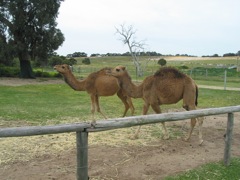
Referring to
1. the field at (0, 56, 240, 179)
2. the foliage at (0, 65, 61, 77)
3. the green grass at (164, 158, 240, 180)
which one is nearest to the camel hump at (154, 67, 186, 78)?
the field at (0, 56, 240, 179)

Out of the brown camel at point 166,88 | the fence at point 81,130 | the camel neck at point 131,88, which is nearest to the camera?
the fence at point 81,130

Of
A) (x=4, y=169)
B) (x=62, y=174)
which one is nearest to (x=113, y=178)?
(x=62, y=174)

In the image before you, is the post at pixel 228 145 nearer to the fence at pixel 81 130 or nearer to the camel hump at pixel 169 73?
the fence at pixel 81 130

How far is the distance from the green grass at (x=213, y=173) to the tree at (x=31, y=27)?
2698 cm

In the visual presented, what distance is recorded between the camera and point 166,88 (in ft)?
25.6

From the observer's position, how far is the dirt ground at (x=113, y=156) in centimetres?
552

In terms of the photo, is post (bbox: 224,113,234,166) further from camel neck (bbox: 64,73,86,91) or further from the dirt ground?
camel neck (bbox: 64,73,86,91)

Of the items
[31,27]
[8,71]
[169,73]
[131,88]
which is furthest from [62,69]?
[8,71]

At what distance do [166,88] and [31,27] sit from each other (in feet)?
86.6

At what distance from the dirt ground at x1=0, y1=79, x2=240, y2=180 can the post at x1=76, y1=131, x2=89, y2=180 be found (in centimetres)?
76

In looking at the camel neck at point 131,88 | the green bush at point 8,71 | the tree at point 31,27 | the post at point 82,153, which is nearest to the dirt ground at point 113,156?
the post at point 82,153

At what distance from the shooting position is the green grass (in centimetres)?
558

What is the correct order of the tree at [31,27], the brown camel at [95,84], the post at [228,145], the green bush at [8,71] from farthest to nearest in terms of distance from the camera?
the green bush at [8,71] → the tree at [31,27] → the brown camel at [95,84] → the post at [228,145]

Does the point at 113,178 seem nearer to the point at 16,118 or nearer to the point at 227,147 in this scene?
the point at 227,147
